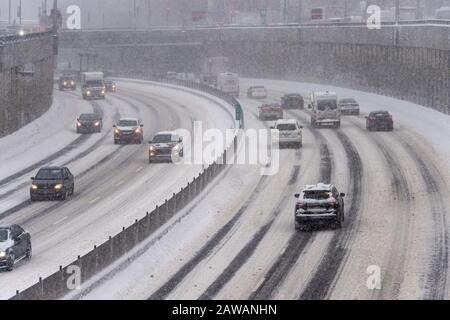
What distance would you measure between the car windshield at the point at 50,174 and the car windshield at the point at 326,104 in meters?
29.2

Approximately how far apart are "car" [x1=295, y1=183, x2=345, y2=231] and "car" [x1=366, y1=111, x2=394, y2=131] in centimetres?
3412

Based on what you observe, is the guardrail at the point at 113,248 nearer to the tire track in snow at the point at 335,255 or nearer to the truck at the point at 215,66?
the tire track in snow at the point at 335,255

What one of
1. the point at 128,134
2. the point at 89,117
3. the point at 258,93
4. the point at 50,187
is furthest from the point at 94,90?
the point at 50,187

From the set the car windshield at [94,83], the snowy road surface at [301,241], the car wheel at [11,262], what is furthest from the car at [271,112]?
the car wheel at [11,262]

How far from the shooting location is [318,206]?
133 ft

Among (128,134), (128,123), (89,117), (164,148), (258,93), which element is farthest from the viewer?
(258,93)

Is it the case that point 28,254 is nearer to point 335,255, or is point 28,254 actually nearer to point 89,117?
point 335,255

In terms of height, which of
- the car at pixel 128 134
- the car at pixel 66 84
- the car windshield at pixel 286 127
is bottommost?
the car at pixel 128 134

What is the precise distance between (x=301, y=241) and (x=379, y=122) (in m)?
36.1

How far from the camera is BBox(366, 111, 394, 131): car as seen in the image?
7431 centimetres

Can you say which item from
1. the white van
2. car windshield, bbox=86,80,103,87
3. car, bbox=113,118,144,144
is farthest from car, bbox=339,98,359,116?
car windshield, bbox=86,80,103,87

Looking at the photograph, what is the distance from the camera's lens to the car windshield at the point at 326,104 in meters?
75.6

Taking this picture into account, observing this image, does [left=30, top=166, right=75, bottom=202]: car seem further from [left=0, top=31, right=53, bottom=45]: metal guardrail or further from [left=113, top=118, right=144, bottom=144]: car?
[left=0, top=31, right=53, bottom=45]: metal guardrail
